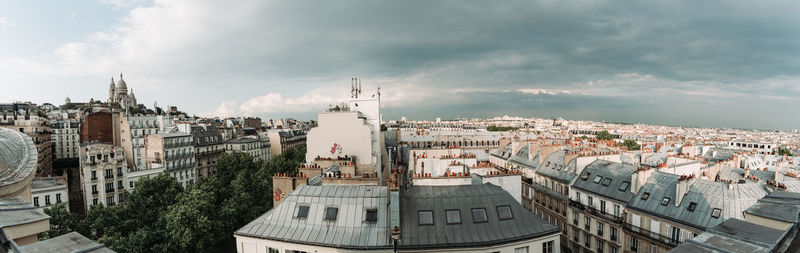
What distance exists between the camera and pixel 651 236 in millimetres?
23234

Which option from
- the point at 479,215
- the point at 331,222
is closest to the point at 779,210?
the point at 479,215

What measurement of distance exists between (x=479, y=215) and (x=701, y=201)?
57.9 feet

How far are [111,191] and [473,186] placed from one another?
50626mm

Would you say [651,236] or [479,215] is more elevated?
[479,215]

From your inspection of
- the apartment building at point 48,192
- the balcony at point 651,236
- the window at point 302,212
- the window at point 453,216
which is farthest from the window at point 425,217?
the apartment building at point 48,192

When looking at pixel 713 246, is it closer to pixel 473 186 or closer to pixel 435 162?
pixel 473 186

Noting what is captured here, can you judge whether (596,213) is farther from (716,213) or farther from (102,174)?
(102,174)

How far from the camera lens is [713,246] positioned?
521cm

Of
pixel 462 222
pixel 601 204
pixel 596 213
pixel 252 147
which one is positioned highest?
pixel 462 222

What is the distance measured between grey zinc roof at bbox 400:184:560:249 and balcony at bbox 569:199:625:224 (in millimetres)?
14650

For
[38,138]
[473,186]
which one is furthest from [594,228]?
[38,138]

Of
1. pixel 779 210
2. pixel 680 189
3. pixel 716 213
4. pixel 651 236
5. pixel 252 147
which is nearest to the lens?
pixel 779 210

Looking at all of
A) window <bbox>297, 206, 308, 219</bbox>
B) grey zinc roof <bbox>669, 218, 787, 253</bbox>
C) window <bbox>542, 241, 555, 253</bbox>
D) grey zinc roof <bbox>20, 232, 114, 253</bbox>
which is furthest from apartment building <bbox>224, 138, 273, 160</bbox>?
grey zinc roof <bbox>669, 218, 787, 253</bbox>

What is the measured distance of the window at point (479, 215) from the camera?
1471 centimetres
